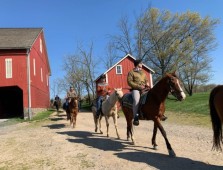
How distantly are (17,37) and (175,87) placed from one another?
75.8ft

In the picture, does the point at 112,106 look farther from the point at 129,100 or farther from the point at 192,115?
the point at 192,115

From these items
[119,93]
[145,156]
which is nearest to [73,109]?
[119,93]

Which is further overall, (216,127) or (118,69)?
(118,69)

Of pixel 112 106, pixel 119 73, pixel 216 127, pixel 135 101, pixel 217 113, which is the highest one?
pixel 119 73

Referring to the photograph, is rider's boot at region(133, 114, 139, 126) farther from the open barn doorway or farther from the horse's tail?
the open barn doorway

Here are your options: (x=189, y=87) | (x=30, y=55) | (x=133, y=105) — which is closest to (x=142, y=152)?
(x=133, y=105)

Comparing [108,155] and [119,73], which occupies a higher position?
[119,73]

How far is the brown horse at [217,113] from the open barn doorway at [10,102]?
27.4 m

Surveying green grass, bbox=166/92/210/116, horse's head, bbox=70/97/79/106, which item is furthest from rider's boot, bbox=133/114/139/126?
green grass, bbox=166/92/210/116

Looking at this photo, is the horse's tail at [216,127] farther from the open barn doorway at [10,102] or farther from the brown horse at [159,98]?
the open barn doorway at [10,102]

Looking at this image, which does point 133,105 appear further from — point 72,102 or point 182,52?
point 182,52

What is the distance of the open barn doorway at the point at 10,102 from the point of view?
31819mm

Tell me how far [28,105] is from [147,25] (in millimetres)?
26049

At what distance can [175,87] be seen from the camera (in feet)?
24.7
